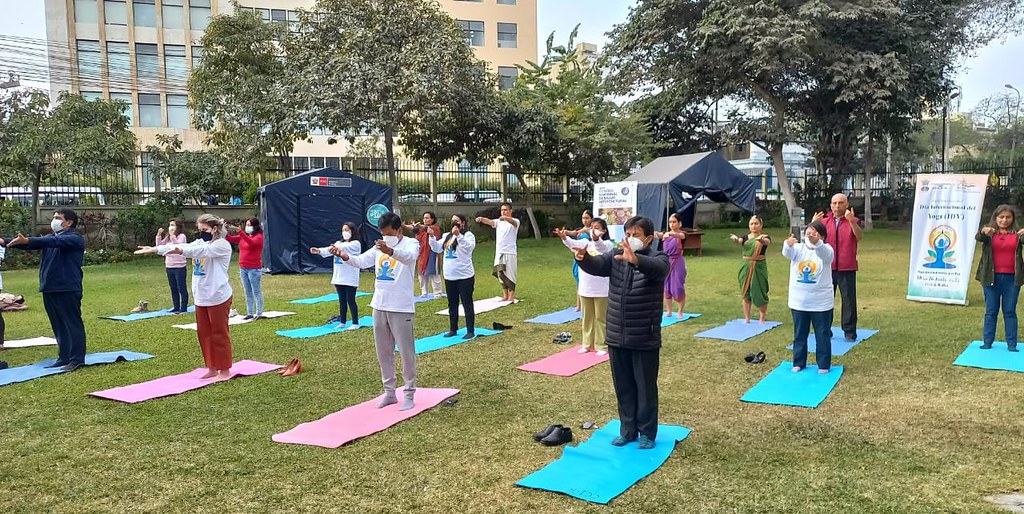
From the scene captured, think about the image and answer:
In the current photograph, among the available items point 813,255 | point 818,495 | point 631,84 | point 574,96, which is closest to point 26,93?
point 574,96

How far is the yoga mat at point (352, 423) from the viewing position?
4996 millimetres

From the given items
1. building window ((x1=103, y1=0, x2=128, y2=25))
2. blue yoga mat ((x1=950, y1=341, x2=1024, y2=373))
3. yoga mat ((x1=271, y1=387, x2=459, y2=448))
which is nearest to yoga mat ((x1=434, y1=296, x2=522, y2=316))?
yoga mat ((x1=271, y1=387, x2=459, y2=448))

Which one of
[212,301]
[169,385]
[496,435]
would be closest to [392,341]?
[496,435]

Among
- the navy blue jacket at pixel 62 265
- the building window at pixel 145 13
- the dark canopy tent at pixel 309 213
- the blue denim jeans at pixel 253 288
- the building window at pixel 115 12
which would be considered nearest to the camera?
the navy blue jacket at pixel 62 265

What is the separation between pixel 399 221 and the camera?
222 inches

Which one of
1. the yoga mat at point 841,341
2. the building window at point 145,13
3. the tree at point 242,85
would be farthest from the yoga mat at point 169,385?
the building window at point 145,13

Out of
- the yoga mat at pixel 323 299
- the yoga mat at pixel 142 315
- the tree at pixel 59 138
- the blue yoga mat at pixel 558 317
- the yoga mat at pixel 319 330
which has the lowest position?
the yoga mat at pixel 323 299

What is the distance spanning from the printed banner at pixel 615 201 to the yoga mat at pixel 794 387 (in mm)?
9133

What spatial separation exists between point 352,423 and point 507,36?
38.3 m

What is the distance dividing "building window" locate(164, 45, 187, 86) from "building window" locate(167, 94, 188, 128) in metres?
0.72

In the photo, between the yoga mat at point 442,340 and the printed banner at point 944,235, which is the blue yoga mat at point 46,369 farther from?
the printed banner at point 944,235

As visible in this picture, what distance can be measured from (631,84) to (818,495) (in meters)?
20.6

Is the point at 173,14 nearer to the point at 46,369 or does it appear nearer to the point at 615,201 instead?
the point at 615,201

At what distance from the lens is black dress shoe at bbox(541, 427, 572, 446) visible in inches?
191
